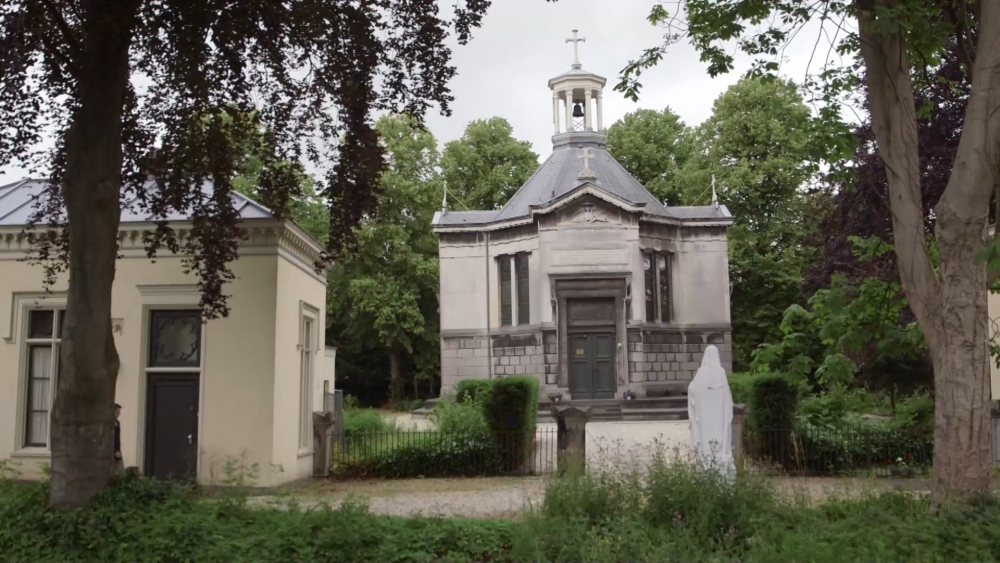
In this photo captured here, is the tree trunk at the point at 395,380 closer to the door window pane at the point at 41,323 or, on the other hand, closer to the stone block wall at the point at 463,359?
the stone block wall at the point at 463,359

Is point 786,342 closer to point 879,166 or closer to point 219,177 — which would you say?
point 219,177

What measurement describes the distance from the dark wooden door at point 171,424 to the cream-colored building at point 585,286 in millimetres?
15944

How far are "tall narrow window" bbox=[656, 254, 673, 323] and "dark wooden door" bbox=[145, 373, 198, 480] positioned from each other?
65.7 feet

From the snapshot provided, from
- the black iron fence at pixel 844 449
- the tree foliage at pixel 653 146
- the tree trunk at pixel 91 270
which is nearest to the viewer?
the tree trunk at pixel 91 270

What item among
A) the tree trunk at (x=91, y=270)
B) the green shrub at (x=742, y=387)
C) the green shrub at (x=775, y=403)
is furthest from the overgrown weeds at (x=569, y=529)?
the green shrub at (x=742, y=387)

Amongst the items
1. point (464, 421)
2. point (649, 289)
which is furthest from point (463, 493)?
point (649, 289)

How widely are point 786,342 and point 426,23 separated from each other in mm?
6225

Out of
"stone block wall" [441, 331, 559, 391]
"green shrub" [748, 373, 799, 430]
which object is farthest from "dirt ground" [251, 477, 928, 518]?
"stone block wall" [441, 331, 559, 391]

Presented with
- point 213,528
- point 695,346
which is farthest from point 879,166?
point 213,528

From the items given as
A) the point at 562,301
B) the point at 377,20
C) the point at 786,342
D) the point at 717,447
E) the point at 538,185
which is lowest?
the point at 717,447

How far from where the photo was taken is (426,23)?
11227mm

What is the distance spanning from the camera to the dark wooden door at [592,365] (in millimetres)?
29516

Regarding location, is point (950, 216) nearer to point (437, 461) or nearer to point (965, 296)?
point (965, 296)

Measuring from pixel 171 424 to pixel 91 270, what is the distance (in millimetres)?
6286
